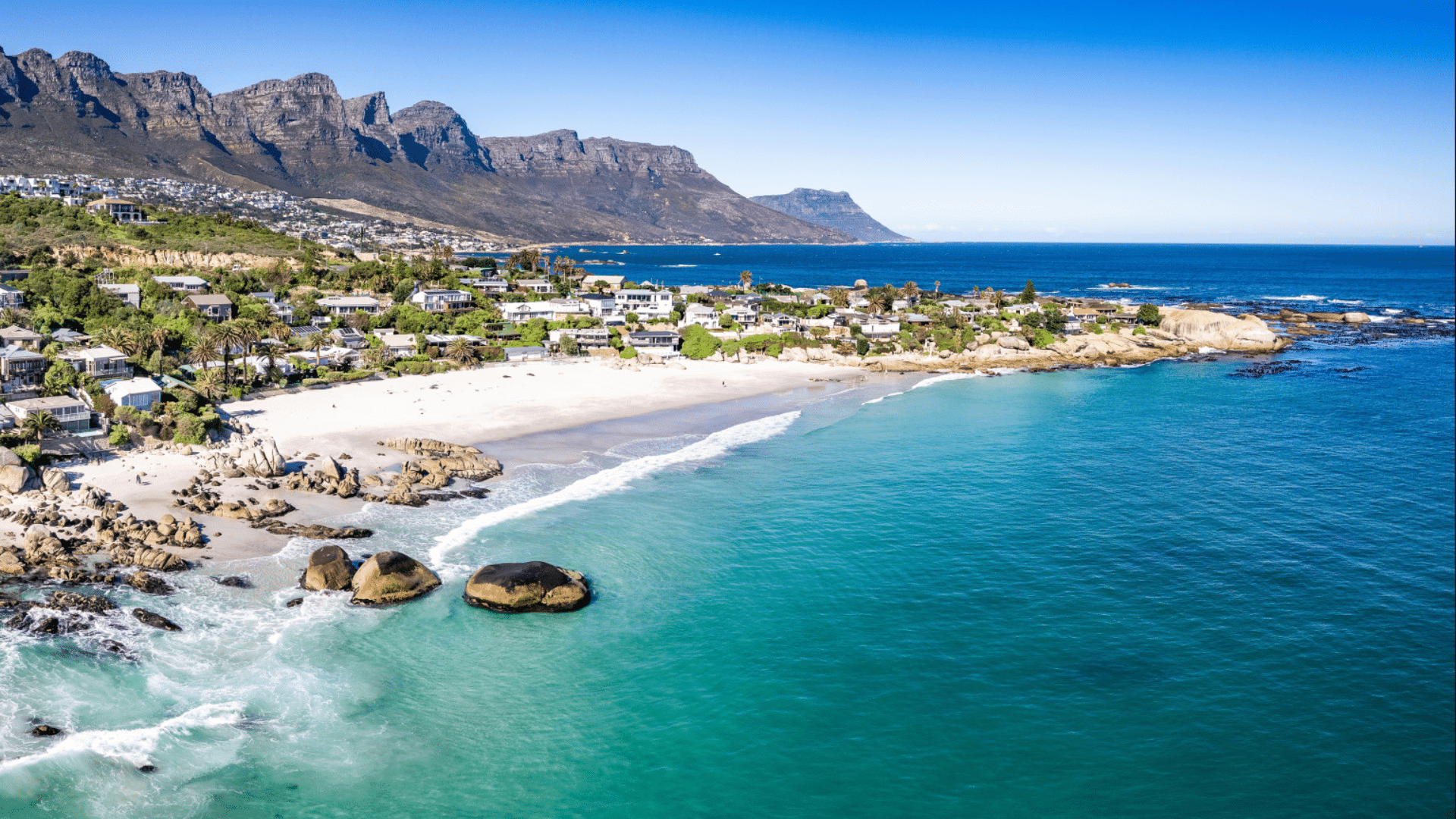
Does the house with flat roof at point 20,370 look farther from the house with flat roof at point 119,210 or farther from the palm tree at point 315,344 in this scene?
the house with flat roof at point 119,210

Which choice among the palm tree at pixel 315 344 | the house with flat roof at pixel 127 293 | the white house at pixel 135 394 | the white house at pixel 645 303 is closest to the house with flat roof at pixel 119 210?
the house with flat roof at pixel 127 293

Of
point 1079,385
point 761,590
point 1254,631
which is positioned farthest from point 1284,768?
point 1079,385

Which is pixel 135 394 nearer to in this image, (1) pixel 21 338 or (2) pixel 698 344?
(1) pixel 21 338

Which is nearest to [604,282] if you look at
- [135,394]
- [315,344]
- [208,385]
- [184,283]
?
[184,283]

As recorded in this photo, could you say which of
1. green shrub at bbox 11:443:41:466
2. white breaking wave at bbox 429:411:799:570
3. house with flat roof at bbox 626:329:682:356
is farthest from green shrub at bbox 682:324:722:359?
green shrub at bbox 11:443:41:466

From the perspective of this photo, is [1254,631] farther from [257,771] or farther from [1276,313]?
[1276,313]
